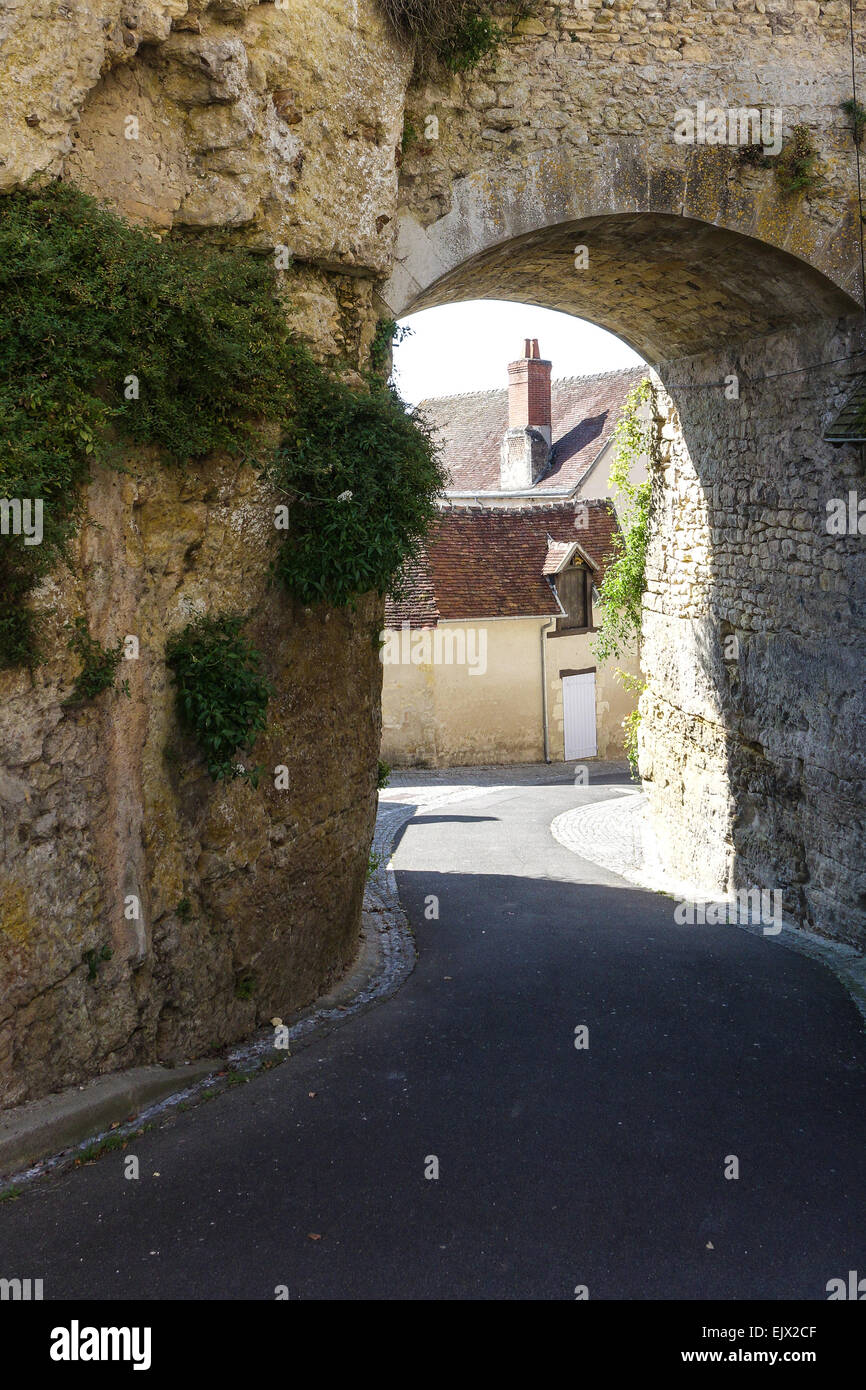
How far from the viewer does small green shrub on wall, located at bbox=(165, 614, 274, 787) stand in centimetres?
610

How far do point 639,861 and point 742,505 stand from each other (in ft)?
16.1

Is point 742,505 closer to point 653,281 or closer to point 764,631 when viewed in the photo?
point 764,631

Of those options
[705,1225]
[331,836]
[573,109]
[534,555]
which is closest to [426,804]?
[534,555]

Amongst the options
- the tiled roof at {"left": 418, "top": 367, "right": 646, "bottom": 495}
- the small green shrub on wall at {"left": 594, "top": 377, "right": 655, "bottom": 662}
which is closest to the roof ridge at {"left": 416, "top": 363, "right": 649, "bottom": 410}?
the tiled roof at {"left": 418, "top": 367, "right": 646, "bottom": 495}

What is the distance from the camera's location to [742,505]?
1001 centimetres

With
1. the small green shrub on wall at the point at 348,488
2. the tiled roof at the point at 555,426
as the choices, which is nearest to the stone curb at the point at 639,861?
the small green shrub on wall at the point at 348,488

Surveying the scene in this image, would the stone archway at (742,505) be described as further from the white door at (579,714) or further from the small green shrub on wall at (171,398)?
the white door at (579,714)

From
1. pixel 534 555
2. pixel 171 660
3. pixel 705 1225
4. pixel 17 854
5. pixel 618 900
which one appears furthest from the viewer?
pixel 534 555

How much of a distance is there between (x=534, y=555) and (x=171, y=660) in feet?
64.1

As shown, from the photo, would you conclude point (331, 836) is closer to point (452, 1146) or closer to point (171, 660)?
point (171, 660)

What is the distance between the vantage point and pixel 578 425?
30.4 meters

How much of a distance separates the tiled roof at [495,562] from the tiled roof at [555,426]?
2.88 m

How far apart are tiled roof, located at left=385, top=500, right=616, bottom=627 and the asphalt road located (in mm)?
15381

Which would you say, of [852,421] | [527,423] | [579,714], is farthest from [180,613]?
[527,423]
